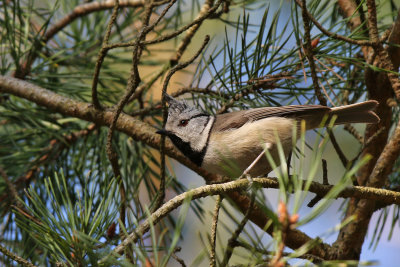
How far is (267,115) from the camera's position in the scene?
6.93 feet

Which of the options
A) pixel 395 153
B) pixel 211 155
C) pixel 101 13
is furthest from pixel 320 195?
pixel 101 13

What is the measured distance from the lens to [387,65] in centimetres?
166

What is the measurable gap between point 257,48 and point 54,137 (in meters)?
1.16

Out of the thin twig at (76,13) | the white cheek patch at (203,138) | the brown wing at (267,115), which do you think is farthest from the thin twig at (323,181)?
the thin twig at (76,13)

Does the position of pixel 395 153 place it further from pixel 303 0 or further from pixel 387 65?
pixel 303 0

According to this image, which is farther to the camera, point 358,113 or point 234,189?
point 358,113

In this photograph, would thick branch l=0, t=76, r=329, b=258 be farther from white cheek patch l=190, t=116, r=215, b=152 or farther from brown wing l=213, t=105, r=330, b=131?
brown wing l=213, t=105, r=330, b=131

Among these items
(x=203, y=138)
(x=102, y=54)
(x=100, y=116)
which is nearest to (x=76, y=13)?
(x=100, y=116)

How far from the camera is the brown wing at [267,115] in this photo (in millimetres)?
2086

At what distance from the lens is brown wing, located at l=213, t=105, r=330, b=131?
209 cm

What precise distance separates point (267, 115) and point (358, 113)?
379 mm

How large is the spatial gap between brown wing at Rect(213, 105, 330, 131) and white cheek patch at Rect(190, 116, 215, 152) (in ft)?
0.30

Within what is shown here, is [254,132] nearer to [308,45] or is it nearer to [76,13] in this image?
[308,45]

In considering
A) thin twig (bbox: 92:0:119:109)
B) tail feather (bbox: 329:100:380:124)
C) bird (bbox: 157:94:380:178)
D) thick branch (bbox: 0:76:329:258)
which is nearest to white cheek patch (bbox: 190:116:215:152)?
bird (bbox: 157:94:380:178)
